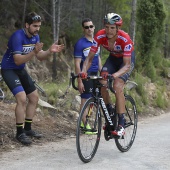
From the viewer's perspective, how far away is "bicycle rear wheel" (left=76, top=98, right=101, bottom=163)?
214 inches

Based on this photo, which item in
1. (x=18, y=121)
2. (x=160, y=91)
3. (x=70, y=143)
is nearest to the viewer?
(x=18, y=121)

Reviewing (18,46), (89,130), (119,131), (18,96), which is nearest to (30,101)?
(18,96)

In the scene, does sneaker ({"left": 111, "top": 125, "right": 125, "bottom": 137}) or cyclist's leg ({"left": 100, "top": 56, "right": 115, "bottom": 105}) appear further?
cyclist's leg ({"left": 100, "top": 56, "right": 115, "bottom": 105})

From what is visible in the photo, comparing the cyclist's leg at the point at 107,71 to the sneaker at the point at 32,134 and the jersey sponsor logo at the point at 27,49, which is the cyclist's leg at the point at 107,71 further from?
the sneaker at the point at 32,134

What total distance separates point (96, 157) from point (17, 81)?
184 cm

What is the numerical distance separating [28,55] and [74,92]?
13.9ft

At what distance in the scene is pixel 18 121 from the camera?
6.41 meters

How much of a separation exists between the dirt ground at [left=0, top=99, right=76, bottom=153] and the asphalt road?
26 cm

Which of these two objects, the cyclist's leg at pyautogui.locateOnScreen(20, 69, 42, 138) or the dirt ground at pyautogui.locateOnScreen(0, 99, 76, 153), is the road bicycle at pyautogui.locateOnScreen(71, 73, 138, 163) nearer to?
the cyclist's leg at pyautogui.locateOnScreen(20, 69, 42, 138)

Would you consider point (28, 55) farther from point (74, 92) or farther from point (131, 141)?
point (74, 92)

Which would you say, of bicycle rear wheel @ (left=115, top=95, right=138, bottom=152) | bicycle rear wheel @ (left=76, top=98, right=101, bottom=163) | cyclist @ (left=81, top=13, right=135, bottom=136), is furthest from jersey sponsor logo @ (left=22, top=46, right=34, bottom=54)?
bicycle rear wheel @ (left=115, top=95, right=138, bottom=152)

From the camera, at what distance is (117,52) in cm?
614

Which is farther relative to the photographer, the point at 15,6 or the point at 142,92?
the point at 15,6

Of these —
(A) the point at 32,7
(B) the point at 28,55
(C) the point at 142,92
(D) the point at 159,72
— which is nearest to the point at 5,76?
(B) the point at 28,55
